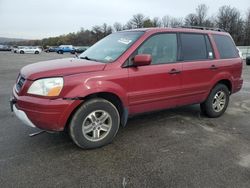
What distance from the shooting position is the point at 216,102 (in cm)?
567

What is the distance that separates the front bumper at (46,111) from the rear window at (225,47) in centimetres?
345

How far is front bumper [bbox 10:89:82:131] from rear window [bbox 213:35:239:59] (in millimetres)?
3446

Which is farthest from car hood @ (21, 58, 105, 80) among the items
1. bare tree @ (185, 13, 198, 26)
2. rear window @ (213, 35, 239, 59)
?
bare tree @ (185, 13, 198, 26)

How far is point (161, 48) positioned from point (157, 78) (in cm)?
56

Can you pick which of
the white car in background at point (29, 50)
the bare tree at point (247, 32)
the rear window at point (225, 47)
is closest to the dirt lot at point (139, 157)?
the rear window at point (225, 47)

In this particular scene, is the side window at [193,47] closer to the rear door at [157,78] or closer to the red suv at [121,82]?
the red suv at [121,82]

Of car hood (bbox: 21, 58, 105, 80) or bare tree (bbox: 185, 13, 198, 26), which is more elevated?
bare tree (bbox: 185, 13, 198, 26)

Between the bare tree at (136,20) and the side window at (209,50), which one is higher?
the bare tree at (136,20)

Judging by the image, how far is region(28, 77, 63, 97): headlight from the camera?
11.3 ft

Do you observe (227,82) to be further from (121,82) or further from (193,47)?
(121,82)

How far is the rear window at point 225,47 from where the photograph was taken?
18.1 ft

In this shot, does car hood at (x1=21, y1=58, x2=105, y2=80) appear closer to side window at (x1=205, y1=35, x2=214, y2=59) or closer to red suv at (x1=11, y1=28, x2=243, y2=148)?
red suv at (x1=11, y1=28, x2=243, y2=148)

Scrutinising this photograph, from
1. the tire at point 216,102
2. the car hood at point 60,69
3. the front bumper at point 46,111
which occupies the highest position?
the car hood at point 60,69

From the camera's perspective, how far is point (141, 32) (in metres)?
4.43
